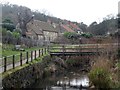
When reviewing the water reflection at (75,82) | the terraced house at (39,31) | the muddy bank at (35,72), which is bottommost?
the water reflection at (75,82)

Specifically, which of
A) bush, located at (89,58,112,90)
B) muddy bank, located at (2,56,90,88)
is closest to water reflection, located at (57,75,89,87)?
muddy bank, located at (2,56,90,88)

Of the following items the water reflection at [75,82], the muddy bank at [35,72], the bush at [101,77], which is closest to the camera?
the muddy bank at [35,72]

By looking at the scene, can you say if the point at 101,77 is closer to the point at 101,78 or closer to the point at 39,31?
the point at 101,78

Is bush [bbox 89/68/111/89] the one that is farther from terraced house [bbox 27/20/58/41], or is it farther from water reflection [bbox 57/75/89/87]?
terraced house [bbox 27/20/58/41]

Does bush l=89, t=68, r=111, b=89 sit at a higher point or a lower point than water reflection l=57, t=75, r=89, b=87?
higher

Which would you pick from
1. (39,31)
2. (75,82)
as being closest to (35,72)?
(75,82)

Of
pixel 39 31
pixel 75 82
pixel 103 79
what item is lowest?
pixel 75 82

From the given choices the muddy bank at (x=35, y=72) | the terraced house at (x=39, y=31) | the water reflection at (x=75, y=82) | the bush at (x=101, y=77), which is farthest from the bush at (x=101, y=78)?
the terraced house at (x=39, y=31)

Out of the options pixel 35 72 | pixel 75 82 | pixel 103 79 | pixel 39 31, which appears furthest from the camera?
pixel 39 31

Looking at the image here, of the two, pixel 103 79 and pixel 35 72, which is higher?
pixel 103 79

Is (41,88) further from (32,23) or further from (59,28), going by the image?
(59,28)

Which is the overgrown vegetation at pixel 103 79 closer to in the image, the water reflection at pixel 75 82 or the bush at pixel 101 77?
the bush at pixel 101 77

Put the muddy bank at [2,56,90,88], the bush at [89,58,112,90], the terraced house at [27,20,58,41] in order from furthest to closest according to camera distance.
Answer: the terraced house at [27,20,58,41]
the bush at [89,58,112,90]
the muddy bank at [2,56,90,88]

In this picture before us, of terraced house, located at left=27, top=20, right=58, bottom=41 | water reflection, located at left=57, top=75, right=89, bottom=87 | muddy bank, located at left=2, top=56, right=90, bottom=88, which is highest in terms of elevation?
terraced house, located at left=27, top=20, right=58, bottom=41
